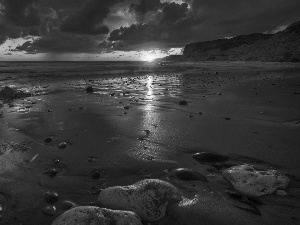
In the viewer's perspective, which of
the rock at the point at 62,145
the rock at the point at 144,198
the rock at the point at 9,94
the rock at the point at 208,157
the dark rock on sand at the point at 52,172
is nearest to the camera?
the rock at the point at 144,198

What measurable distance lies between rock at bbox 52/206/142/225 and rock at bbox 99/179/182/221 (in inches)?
7.6

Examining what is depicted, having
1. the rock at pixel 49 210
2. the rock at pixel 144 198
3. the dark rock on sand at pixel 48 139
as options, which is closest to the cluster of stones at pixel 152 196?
the rock at pixel 144 198

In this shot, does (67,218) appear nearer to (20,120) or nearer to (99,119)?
(99,119)

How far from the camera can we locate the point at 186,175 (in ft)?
10.6

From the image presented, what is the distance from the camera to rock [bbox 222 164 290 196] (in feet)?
9.30

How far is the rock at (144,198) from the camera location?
2.52 m

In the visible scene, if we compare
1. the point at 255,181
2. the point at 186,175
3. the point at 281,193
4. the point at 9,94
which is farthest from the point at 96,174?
the point at 9,94

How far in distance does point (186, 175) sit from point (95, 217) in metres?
1.42

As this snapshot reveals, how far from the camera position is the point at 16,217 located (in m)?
2.47

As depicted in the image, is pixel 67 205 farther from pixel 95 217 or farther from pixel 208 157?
pixel 208 157

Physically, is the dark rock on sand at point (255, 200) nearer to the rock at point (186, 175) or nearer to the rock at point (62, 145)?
the rock at point (186, 175)

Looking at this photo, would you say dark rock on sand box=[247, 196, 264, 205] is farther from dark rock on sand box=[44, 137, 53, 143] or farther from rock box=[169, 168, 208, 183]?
dark rock on sand box=[44, 137, 53, 143]

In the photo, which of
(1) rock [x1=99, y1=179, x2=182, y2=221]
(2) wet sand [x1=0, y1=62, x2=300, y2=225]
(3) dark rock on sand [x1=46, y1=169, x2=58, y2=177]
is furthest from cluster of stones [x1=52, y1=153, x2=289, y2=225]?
(3) dark rock on sand [x1=46, y1=169, x2=58, y2=177]

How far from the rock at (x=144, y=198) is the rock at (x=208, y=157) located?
1.09 meters
